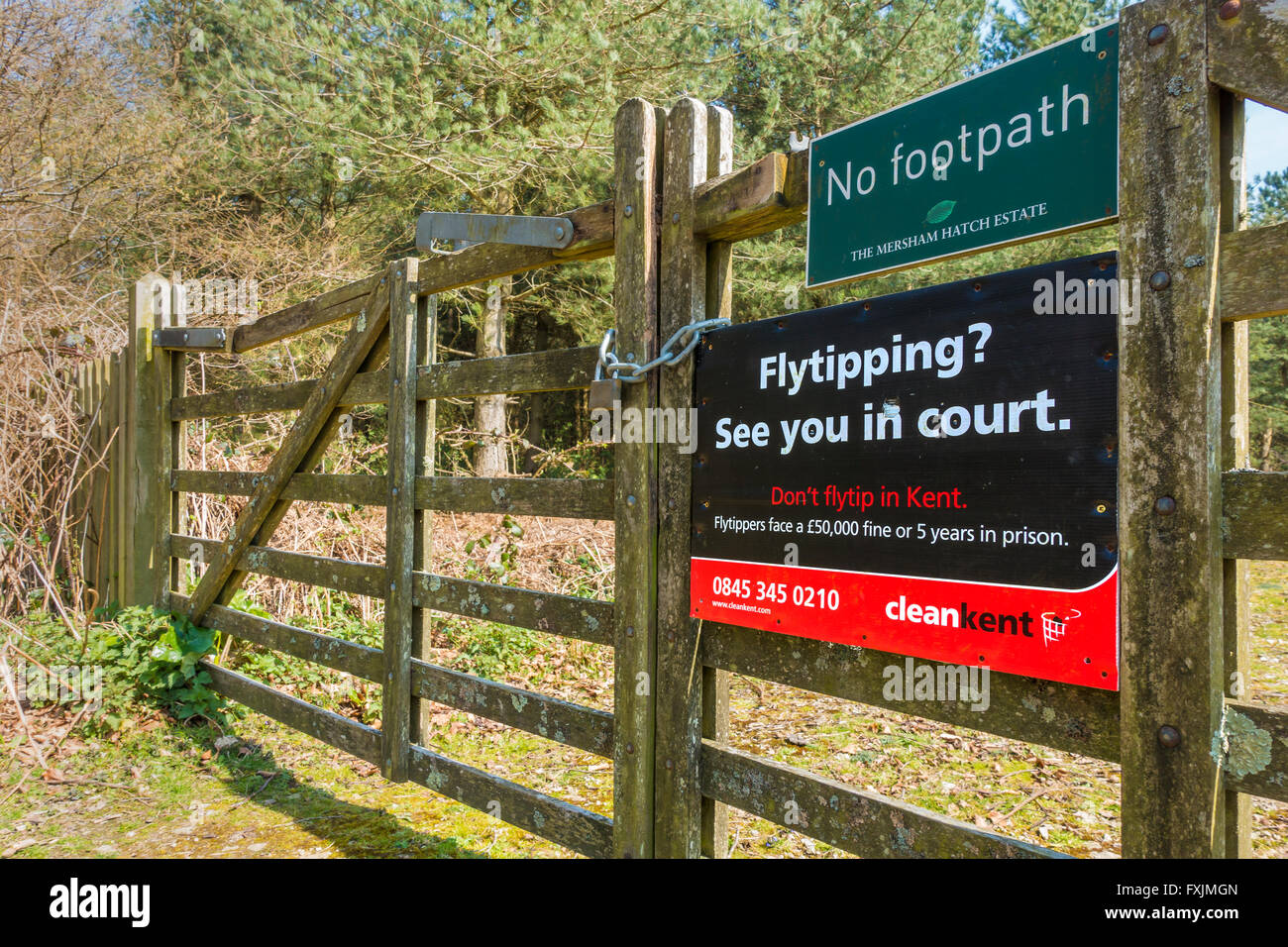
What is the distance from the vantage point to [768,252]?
42.7ft

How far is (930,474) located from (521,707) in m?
1.86

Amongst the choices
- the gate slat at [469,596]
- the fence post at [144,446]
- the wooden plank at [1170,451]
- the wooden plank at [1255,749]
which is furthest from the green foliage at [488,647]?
the wooden plank at [1255,749]

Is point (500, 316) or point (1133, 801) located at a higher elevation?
point (500, 316)

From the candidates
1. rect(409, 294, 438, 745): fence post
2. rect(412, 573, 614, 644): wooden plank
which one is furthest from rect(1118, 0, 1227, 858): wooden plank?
rect(409, 294, 438, 745): fence post

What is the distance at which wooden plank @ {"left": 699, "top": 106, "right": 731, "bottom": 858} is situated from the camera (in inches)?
104

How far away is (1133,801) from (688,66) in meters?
12.1

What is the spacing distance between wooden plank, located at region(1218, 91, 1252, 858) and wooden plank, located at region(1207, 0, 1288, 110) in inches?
2.4

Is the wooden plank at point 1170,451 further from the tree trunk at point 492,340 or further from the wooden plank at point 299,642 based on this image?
the tree trunk at point 492,340

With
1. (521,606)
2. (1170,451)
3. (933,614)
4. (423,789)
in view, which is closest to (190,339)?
(423,789)

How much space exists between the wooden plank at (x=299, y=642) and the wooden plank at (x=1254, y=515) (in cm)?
327

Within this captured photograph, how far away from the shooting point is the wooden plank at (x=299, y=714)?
13.1 ft
